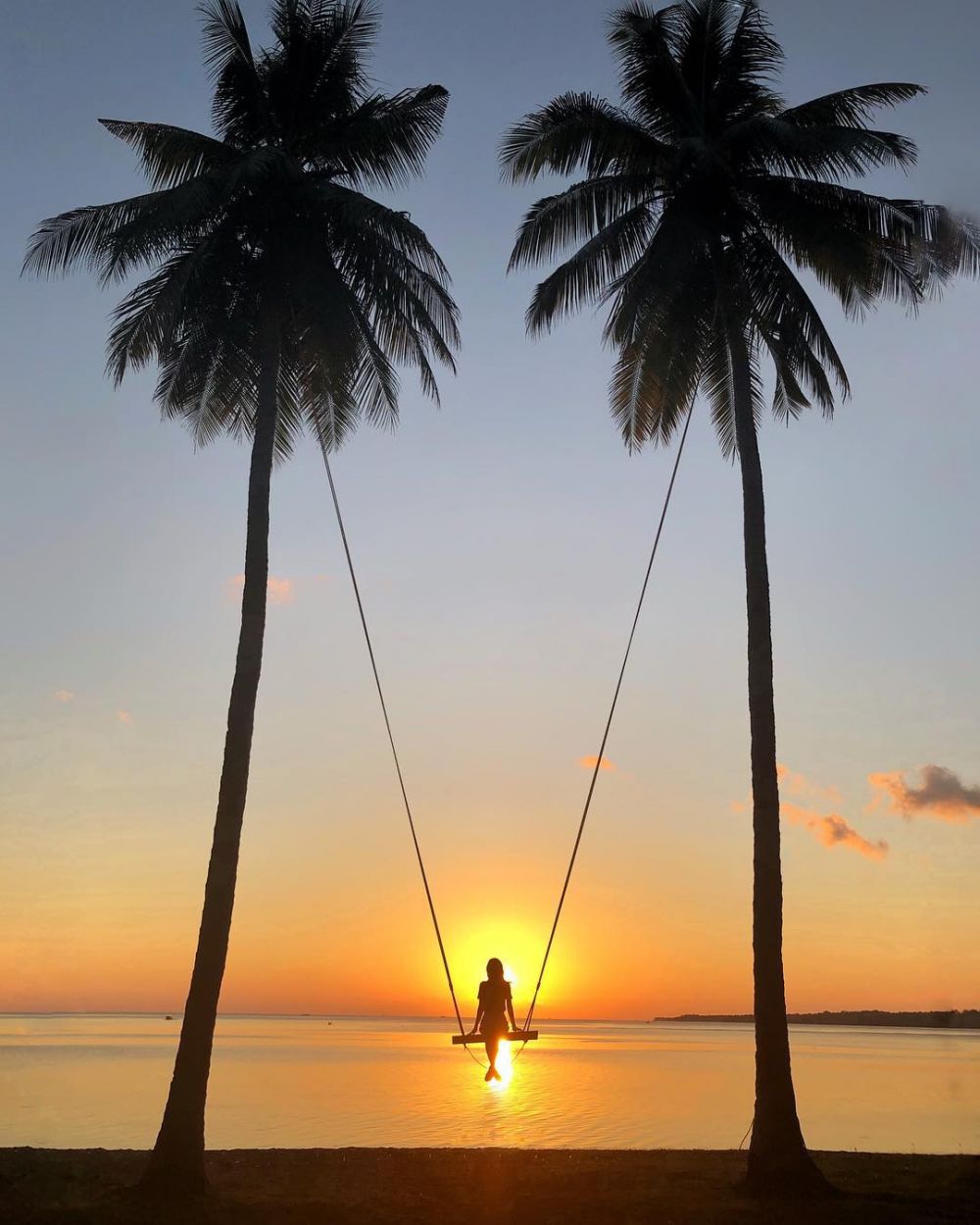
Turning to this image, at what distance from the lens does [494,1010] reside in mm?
17078

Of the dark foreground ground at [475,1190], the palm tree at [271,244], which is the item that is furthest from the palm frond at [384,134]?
the dark foreground ground at [475,1190]

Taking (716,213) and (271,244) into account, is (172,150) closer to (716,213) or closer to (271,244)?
(271,244)

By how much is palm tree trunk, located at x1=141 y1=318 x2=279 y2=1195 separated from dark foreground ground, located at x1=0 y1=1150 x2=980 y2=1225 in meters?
0.55

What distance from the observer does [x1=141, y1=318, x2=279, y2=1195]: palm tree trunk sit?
13664mm

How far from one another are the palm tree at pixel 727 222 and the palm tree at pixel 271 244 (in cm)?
234

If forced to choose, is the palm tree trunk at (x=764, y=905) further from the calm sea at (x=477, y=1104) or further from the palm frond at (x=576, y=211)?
the calm sea at (x=477, y=1104)

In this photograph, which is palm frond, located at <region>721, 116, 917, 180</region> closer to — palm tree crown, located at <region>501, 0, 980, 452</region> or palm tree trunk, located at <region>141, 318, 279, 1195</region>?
palm tree crown, located at <region>501, 0, 980, 452</region>

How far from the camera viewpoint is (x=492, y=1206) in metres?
13.1

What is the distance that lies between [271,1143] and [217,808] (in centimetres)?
1312

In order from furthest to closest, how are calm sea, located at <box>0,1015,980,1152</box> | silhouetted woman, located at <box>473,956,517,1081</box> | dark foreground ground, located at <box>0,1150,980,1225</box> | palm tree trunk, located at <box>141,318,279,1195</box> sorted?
calm sea, located at <box>0,1015,980,1152</box> → silhouetted woman, located at <box>473,956,517,1081</box> → palm tree trunk, located at <box>141,318,279,1195</box> → dark foreground ground, located at <box>0,1150,980,1225</box>

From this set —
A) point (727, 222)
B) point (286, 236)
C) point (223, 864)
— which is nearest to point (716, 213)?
point (727, 222)

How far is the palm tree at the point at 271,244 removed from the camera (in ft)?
54.7

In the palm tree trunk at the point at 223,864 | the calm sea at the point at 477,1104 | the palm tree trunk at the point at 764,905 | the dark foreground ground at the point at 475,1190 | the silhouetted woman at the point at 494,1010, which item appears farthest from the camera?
the calm sea at the point at 477,1104

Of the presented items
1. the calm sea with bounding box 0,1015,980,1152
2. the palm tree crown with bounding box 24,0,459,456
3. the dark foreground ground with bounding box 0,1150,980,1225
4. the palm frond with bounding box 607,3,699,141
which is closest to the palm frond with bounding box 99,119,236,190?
the palm tree crown with bounding box 24,0,459,456
